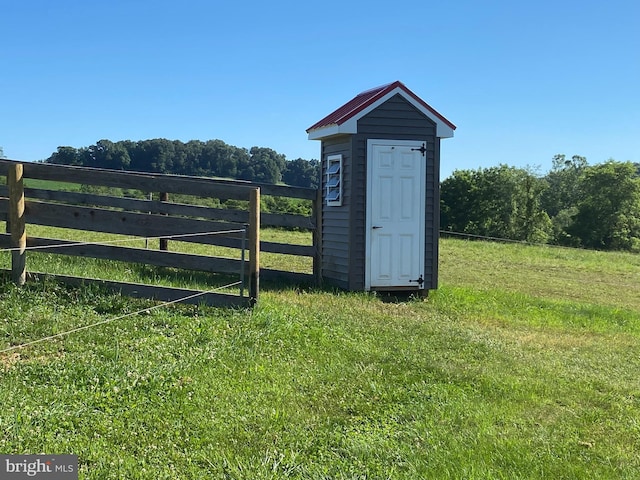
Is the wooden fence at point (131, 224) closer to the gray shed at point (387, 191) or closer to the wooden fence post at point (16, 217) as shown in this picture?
the wooden fence post at point (16, 217)

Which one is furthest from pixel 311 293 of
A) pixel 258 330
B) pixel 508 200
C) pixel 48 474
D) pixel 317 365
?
pixel 508 200

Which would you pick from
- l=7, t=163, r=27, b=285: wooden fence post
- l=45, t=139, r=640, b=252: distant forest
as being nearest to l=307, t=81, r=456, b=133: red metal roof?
l=7, t=163, r=27, b=285: wooden fence post

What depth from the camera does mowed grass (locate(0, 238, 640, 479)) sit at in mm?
3568

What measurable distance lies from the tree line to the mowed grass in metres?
38.7

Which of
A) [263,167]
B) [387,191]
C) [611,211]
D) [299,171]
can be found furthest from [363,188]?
[611,211]

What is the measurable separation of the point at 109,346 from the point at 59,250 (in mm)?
2043

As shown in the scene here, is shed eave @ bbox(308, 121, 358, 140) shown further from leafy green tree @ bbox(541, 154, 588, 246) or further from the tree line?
leafy green tree @ bbox(541, 154, 588, 246)

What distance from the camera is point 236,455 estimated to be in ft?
11.7

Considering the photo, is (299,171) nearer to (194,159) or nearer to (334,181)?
(194,159)

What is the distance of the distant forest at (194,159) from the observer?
30.4m

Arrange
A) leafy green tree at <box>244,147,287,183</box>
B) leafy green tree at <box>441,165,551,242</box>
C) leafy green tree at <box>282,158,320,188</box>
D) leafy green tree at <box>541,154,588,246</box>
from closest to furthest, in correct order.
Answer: leafy green tree at <box>282,158,320,188</box>, leafy green tree at <box>244,147,287,183</box>, leafy green tree at <box>441,165,551,242</box>, leafy green tree at <box>541,154,588,246</box>

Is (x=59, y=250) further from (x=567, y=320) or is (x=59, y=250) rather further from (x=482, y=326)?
(x=567, y=320)

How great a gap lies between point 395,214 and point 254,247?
354 cm

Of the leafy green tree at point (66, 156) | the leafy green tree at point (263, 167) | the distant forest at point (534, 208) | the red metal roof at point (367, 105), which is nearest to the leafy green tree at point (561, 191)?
the distant forest at point (534, 208)
